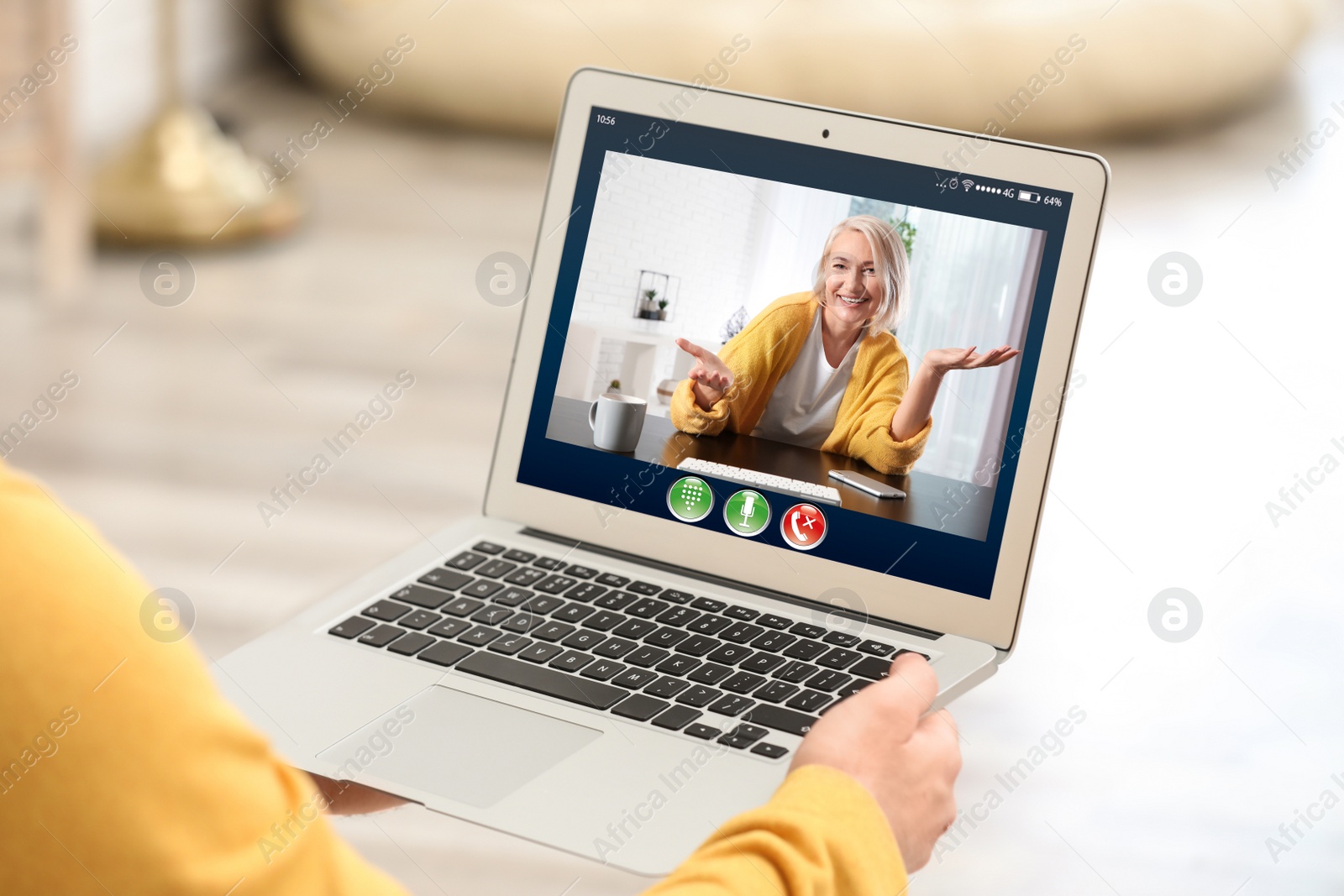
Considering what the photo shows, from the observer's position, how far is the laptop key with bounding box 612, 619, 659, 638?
2.57 ft

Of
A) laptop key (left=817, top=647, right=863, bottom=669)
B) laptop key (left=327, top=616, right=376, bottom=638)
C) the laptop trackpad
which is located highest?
laptop key (left=817, top=647, right=863, bottom=669)

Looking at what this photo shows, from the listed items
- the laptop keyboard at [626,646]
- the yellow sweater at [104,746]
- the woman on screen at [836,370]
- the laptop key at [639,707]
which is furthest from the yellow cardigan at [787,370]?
the yellow sweater at [104,746]

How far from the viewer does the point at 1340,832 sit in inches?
52.6

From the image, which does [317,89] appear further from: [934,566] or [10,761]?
[10,761]

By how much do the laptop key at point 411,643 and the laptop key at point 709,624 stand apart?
0.55ft

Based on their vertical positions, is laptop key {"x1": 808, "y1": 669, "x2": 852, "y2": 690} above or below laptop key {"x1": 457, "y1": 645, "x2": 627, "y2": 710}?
above

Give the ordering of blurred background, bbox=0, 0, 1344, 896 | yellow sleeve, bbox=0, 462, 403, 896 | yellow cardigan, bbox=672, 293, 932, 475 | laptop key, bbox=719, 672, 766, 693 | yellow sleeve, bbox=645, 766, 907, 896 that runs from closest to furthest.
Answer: yellow sleeve, bbox=0, 462, 403, 896, yellow sleeve, bbox=645, 766, 907, 896, laptop key, bbox=719, 672, 766, 693, yellow cardigan, bbox=672, 293, 932, 475, blurred background, bbox=0, 0, 1344, 896

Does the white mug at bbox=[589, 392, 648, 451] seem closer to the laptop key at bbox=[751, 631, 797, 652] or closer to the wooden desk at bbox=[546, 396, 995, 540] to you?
the wooden desk at bbox=[546, 396, 995, 540]

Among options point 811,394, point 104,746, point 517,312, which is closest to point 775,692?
point 811,394

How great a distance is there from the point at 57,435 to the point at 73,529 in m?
1.66

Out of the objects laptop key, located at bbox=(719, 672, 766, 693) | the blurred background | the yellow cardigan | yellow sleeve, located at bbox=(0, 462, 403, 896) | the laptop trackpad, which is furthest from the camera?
the blurred background

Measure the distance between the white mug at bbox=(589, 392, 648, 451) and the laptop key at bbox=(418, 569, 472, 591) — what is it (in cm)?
14

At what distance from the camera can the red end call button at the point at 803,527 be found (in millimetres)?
843

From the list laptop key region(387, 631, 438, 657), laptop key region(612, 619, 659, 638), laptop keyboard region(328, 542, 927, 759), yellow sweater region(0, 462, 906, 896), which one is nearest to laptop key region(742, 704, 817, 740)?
laptop keyboard region(328, 542, 927, 759)
